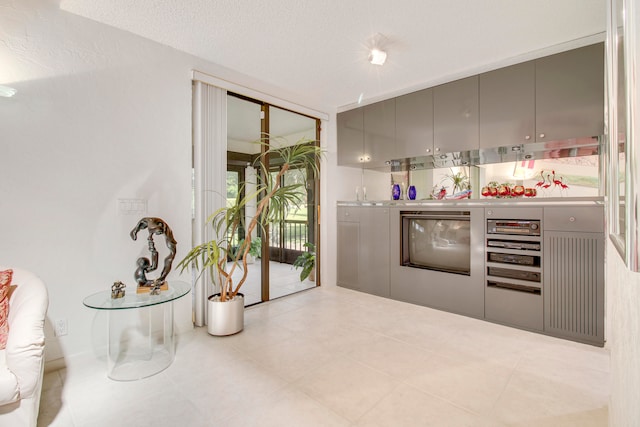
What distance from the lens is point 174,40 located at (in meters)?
2.64

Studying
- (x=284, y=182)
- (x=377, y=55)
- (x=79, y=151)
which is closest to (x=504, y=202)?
(x=377, y=55)

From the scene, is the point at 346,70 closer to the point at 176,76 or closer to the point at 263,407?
the point at 176,76

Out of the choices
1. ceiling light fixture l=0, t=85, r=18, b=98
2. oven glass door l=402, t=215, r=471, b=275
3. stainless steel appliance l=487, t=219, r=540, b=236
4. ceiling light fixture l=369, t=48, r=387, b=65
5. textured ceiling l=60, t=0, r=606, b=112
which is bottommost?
oven glass door l=402, t=215, r=471, b=275

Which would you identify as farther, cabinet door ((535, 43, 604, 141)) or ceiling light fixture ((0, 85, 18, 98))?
cabinet door ((535, 43, 604, 141))

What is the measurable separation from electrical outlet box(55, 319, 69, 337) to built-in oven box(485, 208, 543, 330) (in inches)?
141

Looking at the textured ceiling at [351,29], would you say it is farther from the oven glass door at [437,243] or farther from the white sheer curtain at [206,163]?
the oven glass door at [437,243]

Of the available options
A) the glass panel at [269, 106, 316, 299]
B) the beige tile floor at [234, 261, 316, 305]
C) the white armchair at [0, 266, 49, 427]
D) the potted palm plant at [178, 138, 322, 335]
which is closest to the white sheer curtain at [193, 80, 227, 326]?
the potted palm plant at [178, 138, 322, 335]

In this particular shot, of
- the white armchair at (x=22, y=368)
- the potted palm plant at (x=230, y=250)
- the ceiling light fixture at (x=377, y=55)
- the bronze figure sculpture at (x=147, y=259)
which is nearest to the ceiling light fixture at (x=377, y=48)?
the ceiling light fixture at (x=377, y=55)

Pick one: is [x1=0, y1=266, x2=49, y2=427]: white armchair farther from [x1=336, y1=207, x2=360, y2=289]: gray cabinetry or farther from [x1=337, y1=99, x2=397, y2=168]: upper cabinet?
[x1=337, y1=99, x2=397, y2=168]: upper cabinet

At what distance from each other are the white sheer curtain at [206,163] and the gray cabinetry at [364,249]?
5.86 feet

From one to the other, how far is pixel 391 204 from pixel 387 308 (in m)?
1.23

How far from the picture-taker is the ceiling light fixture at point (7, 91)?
1.97 metres

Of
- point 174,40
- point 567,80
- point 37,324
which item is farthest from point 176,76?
point 567,80

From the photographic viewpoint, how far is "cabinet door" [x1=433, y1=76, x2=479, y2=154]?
3.12m
